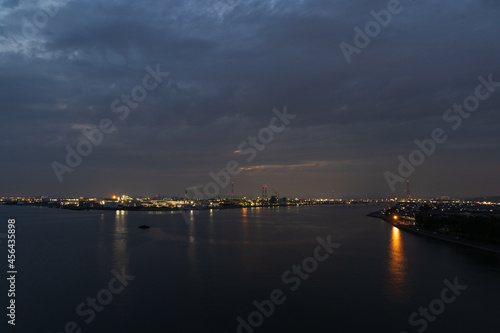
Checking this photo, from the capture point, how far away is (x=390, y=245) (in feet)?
50.2

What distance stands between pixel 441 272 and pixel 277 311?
603 cm

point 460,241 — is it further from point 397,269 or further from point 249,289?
point 249,289

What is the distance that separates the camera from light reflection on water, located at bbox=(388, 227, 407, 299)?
8.26m

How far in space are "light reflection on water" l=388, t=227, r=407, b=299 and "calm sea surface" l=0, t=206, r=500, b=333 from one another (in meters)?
0.03

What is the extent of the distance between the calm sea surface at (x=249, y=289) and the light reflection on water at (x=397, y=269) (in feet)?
0.11

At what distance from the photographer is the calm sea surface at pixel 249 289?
246 inches

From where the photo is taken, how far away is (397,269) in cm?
1042

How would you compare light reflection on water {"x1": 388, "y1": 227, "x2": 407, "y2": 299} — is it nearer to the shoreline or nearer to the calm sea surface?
the calm sea surface

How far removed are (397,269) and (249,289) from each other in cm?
509

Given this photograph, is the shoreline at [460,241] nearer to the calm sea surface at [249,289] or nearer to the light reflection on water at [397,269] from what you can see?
the calm sea surface at [249,289]

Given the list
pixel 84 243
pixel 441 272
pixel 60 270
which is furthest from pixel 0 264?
pixel 441 272

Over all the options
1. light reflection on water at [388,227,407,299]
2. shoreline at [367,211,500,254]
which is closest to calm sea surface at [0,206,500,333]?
light reflection on water at [388,227,407,299]

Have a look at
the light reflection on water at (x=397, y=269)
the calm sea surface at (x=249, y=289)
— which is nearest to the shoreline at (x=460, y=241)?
the calm sea surface at (x=249, y=289)

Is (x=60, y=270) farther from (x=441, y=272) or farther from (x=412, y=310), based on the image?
(x=441, y=272)
